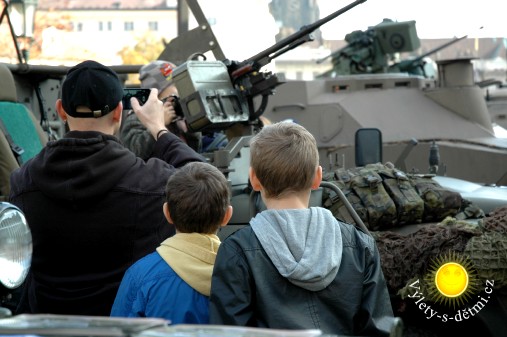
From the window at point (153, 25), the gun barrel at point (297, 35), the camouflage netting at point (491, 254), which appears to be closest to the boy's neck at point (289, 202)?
the camouflage netting at point (491, 254)

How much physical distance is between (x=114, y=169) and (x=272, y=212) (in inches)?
27.0

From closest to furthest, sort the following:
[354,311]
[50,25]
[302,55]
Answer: [354,311] < [50,25] < [302,55]

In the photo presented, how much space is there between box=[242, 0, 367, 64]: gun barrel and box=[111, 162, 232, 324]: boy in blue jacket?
2768 millimetres

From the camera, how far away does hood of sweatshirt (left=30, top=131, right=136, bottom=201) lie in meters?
3.59

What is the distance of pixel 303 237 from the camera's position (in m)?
3.16

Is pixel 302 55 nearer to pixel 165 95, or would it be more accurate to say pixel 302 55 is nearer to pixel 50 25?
pixel 50 25

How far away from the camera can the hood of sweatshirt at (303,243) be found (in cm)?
308

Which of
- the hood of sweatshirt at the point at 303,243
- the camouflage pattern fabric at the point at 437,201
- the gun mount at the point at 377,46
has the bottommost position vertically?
the gun mount at the point at 377,46

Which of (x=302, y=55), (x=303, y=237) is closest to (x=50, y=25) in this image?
(x=303, y=237)

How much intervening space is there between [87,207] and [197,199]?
47 cm

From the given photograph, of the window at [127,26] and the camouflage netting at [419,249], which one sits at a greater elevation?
the camouflage netting at [419,249]

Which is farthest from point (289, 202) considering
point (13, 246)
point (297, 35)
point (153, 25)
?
point (153, 25)

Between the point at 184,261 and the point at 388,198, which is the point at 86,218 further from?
the point at 388,198

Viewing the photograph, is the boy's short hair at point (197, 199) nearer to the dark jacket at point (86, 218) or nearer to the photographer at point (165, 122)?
the dark jacket at point (86, 218)
